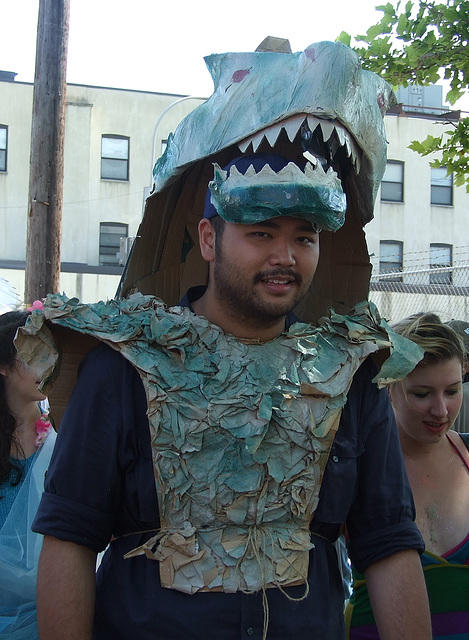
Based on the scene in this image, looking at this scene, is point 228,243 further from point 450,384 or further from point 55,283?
point 55,283

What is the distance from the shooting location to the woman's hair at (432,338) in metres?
2.48

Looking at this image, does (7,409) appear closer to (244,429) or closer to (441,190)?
(244,429)

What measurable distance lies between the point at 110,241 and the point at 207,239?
60.6 ft

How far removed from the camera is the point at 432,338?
99.4 inches

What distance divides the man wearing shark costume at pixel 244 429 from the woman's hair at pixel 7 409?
3.33 feet

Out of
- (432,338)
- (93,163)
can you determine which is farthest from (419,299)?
(432,338)

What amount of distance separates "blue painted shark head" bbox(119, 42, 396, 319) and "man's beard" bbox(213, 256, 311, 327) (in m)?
0.29

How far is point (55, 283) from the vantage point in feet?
15.7

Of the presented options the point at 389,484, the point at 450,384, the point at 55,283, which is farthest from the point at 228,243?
the point at 55,283

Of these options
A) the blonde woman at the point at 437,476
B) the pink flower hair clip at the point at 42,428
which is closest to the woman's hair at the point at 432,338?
the blonde woman at the point at 437,476

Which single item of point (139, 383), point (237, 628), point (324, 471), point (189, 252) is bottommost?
point (237, 628)

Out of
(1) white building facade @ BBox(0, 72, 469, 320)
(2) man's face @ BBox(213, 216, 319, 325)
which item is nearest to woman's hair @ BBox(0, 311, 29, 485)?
(2) man's face @ BBox(213, 216, 319, 325)

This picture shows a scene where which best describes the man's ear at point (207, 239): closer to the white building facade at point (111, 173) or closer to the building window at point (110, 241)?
the white building facade at point (111, 173)

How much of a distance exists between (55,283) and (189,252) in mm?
2645
